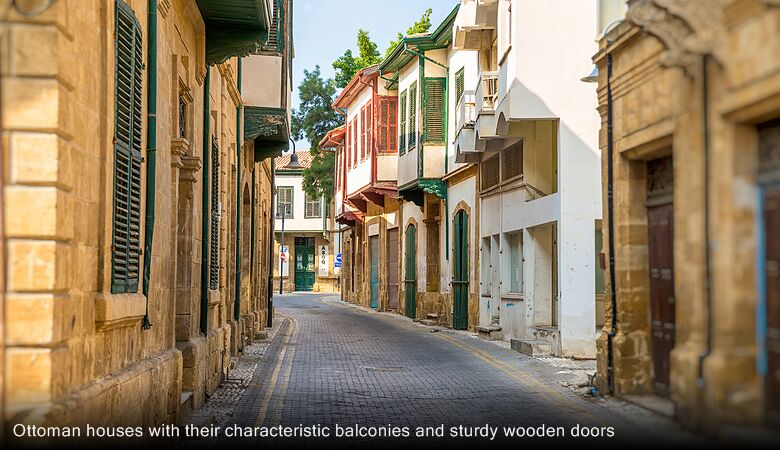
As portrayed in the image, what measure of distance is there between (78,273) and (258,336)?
649 inches

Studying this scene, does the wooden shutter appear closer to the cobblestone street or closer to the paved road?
the cobblestone street

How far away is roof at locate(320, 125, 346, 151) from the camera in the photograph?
42.5 meters

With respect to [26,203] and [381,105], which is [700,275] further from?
[381,105]

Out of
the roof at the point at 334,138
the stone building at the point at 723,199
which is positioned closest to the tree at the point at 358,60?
the roof at the point at 334,138

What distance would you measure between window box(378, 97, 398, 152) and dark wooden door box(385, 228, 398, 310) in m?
3.85

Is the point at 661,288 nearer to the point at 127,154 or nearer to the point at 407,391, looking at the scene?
the point at 127,154

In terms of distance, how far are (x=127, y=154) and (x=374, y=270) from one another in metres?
33.6

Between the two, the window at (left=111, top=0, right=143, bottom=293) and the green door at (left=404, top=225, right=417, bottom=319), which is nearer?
the window at (left=111, top=0, right=143, bottom=293)

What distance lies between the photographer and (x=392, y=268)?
3766 centimetres

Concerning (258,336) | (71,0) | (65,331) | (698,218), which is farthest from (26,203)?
(258,336)

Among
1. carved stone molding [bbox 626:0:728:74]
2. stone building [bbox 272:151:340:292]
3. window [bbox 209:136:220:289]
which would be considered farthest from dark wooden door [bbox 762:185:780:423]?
stone building [bbox 272:151:340:292]

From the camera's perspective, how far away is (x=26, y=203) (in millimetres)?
5961

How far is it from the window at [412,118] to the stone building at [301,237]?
37.4 m

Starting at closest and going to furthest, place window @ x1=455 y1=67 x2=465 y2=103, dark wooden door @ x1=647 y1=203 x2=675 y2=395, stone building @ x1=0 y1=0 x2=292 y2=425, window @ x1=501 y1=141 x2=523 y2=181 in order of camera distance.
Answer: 1. stone building @ x1=0 y1=0 x2=292 y2=425
2. dark wooden door @ x1=647 y1=203 x2=675 y2=395
3. window @ x1=501 y1=141 x2=523 y2=181
4. window @ x1=455 y1=67 x2=465 y2=103
